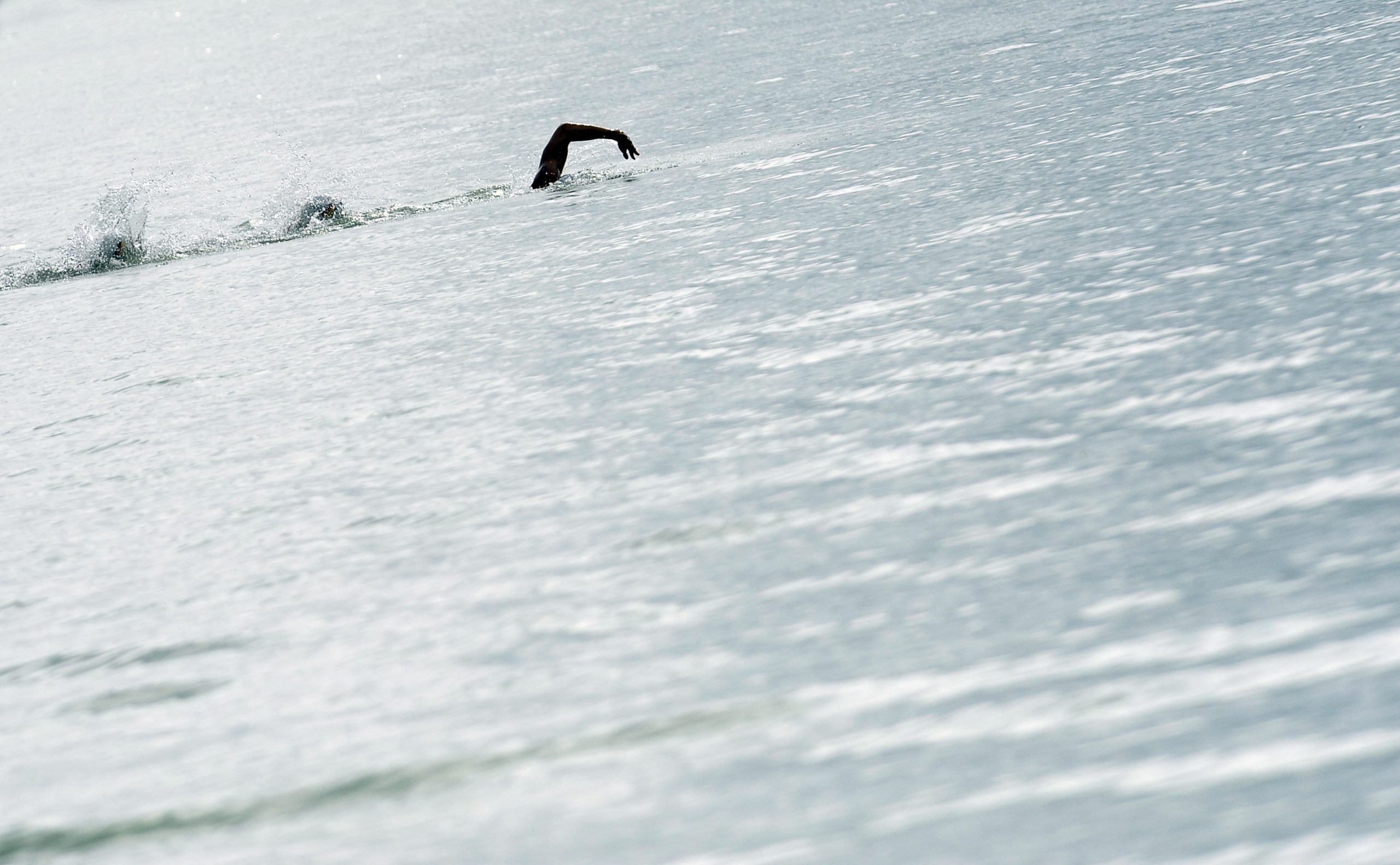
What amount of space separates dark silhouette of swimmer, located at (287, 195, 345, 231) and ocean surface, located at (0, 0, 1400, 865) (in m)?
2.18

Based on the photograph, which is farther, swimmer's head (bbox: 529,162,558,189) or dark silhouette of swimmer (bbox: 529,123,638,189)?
swimmer's head (bbox: 529,162,558,189)

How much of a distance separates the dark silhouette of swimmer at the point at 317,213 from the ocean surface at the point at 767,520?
2182mm

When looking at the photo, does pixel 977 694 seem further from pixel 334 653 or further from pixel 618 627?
pixel 334 653

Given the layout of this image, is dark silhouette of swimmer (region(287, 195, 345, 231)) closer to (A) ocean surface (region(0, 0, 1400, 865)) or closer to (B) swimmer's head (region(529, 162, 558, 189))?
(A) ocean surface (region(0, 0, 1400, 865))

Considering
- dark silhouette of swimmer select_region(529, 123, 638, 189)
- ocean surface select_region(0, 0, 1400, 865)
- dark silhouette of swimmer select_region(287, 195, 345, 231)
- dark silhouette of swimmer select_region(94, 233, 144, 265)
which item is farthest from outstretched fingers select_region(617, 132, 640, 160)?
dark silhouette of swimmer select_region(94, 233, 144, 265)

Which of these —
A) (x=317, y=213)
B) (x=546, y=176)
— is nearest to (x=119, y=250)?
(x=317, y=213)

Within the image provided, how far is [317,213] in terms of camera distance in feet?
70.2

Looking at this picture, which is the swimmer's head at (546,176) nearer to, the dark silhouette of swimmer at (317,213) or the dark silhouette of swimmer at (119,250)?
the dark silhouette of swimmer at (317,213)

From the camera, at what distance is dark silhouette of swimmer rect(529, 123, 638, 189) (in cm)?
1991

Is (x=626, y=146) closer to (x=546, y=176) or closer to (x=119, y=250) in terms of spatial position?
(x=546, y=176)

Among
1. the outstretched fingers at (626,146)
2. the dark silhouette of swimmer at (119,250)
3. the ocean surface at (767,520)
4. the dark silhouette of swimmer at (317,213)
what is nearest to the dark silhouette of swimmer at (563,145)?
the outstretched fingers at (626,146)

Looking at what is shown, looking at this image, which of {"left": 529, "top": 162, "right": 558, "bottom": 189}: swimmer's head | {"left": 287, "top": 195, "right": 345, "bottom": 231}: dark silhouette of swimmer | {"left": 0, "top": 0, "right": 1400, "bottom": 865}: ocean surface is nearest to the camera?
{"left": 0, "top": 0, "right": 1400, "bottom": 865}: ocean surface

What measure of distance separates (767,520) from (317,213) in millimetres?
15485

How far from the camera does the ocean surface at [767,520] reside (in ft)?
16.0
